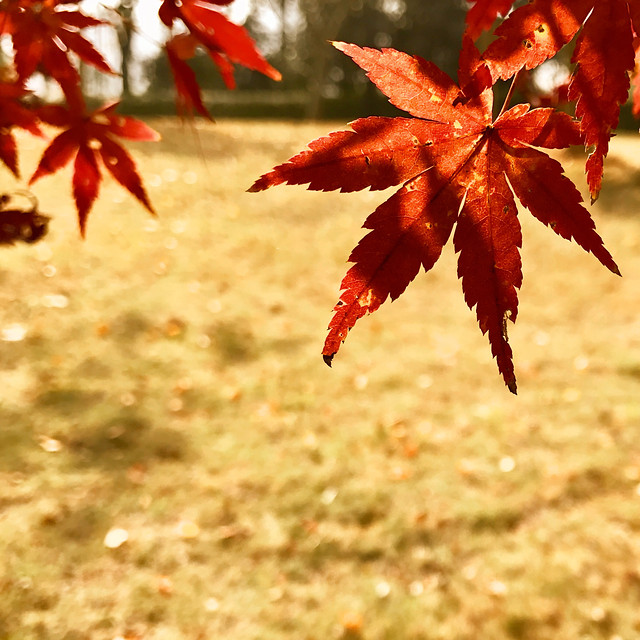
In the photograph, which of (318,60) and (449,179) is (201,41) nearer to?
(449,179)

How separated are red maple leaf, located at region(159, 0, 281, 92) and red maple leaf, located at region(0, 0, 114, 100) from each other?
0.17 m

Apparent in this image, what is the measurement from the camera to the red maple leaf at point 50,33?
3.83 feet

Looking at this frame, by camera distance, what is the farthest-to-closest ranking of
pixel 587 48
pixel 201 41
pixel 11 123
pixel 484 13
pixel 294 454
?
pixel 294 454, pixel 11 123, pixel 201 41, pixel 484 13, pixel 587 48

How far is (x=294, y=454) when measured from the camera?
3.76m

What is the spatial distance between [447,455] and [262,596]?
1.48 meters

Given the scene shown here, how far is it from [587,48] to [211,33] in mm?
676

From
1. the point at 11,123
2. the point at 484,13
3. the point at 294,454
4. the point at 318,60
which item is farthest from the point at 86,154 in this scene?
the point at 318,60

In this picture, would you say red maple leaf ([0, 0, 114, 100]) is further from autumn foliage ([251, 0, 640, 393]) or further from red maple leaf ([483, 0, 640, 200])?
red maple leaf ([483, 0, 640, 200])

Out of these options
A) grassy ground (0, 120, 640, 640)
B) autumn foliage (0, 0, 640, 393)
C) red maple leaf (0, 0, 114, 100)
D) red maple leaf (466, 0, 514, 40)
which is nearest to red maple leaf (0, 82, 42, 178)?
red maple leaf (0, 0, 114, 100)

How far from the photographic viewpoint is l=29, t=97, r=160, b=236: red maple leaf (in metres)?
1.32

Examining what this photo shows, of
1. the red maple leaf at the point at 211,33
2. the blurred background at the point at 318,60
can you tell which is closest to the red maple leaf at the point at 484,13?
the red maple leaf at the point at 211,33

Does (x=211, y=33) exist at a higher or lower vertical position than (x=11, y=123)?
higher

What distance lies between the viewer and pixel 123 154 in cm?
134

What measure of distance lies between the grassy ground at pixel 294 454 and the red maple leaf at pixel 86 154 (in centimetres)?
201
